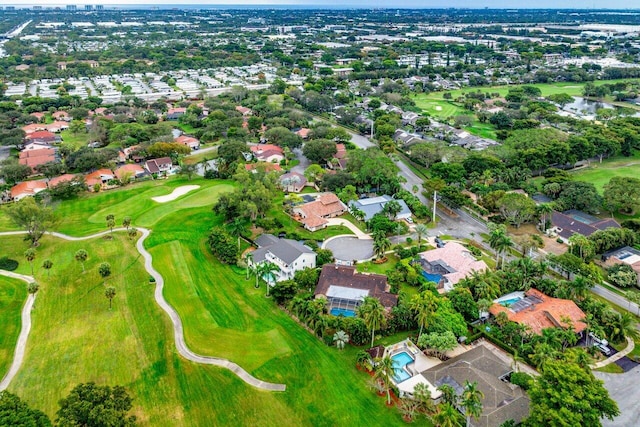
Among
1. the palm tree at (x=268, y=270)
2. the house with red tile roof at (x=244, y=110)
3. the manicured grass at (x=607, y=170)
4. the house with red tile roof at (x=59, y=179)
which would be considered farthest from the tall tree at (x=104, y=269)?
the house with red tile roof at (x=244, y=110)

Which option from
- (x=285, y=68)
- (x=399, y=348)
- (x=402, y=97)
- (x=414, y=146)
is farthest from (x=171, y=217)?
(x=285, y=68)

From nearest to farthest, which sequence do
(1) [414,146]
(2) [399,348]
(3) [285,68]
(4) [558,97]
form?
(2) [399,348] → (1) [414,146] → (4) [558,97] → (3) [285,68]

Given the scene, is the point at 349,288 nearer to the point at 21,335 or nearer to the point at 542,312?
the point at 542,312

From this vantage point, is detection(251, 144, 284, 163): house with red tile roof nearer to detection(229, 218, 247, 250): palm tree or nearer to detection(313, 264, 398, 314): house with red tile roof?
detection(229, 218, 247, 250): palm tree

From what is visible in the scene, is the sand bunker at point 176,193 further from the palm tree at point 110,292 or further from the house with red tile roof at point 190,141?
the palm tree at point 110,292

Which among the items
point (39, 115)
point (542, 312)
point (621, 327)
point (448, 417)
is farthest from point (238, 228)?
point (39, 115)

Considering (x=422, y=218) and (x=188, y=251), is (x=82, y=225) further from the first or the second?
(x=422, y=218)
